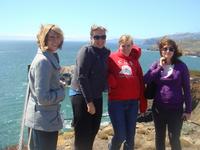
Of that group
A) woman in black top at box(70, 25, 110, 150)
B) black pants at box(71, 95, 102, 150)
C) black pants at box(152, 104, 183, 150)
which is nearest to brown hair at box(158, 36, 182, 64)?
black pants at box(152, 104, 183, 150)

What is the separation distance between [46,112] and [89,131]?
134 cm

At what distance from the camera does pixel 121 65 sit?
581cm

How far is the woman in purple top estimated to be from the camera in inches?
228

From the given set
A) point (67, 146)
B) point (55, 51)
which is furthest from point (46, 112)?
point (67, 146)

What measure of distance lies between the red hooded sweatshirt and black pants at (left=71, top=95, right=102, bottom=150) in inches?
15.3

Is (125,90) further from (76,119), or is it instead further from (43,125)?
(43,125)

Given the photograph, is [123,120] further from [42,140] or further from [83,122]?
[42,140]

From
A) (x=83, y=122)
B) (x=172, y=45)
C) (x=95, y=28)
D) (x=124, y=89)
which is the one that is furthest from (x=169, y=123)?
(x=95, y=28)

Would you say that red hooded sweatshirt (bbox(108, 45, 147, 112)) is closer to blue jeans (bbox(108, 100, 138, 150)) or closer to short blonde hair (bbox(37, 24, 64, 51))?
blue jeans (bbox(108, 100, 138, 150))

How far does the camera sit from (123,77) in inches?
228

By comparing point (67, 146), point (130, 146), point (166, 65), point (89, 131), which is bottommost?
point (67, 146)

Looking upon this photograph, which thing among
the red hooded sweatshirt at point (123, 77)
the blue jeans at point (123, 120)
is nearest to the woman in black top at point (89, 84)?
the red hooded sweatshirt at point (123, 77)

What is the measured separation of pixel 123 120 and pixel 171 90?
35.2 inches

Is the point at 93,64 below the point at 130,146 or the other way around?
the other way around
